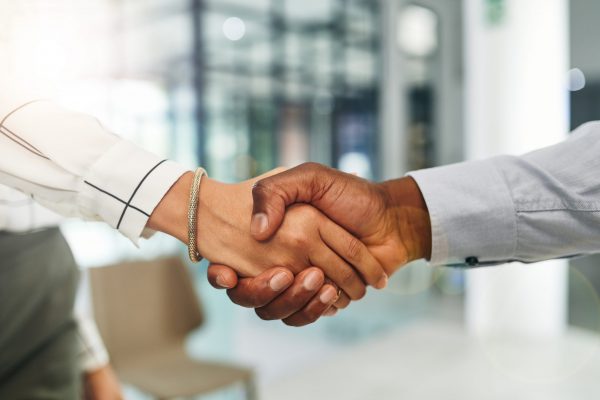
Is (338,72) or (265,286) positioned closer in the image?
(265,286)

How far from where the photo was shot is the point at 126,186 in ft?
3.36

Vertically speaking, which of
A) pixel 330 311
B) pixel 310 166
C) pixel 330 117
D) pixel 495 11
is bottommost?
pixel 330 311

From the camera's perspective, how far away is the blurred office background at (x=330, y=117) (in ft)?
9.64

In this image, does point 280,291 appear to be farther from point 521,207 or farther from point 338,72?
point 338,72

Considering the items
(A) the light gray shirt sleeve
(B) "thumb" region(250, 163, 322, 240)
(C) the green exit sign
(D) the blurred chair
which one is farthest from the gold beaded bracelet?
(C) the green exit sign

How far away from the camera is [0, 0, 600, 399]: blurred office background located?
116 inches

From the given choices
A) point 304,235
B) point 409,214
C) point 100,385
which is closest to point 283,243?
point 304,235

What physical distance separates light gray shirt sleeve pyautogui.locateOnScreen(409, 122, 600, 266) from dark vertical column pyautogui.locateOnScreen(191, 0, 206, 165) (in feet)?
7.58

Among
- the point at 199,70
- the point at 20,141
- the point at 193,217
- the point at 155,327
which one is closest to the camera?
the point at 20,141

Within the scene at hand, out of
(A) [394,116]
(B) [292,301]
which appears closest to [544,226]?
(B) [292,301]

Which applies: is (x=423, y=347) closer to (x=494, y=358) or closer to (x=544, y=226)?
(x=494, y=358)

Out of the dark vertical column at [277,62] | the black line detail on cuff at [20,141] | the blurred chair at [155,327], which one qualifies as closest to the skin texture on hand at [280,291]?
the black line detail on cuff at [20,141]

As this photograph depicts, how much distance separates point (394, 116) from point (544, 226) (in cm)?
383

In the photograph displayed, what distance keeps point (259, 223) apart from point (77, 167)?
1.22ft
